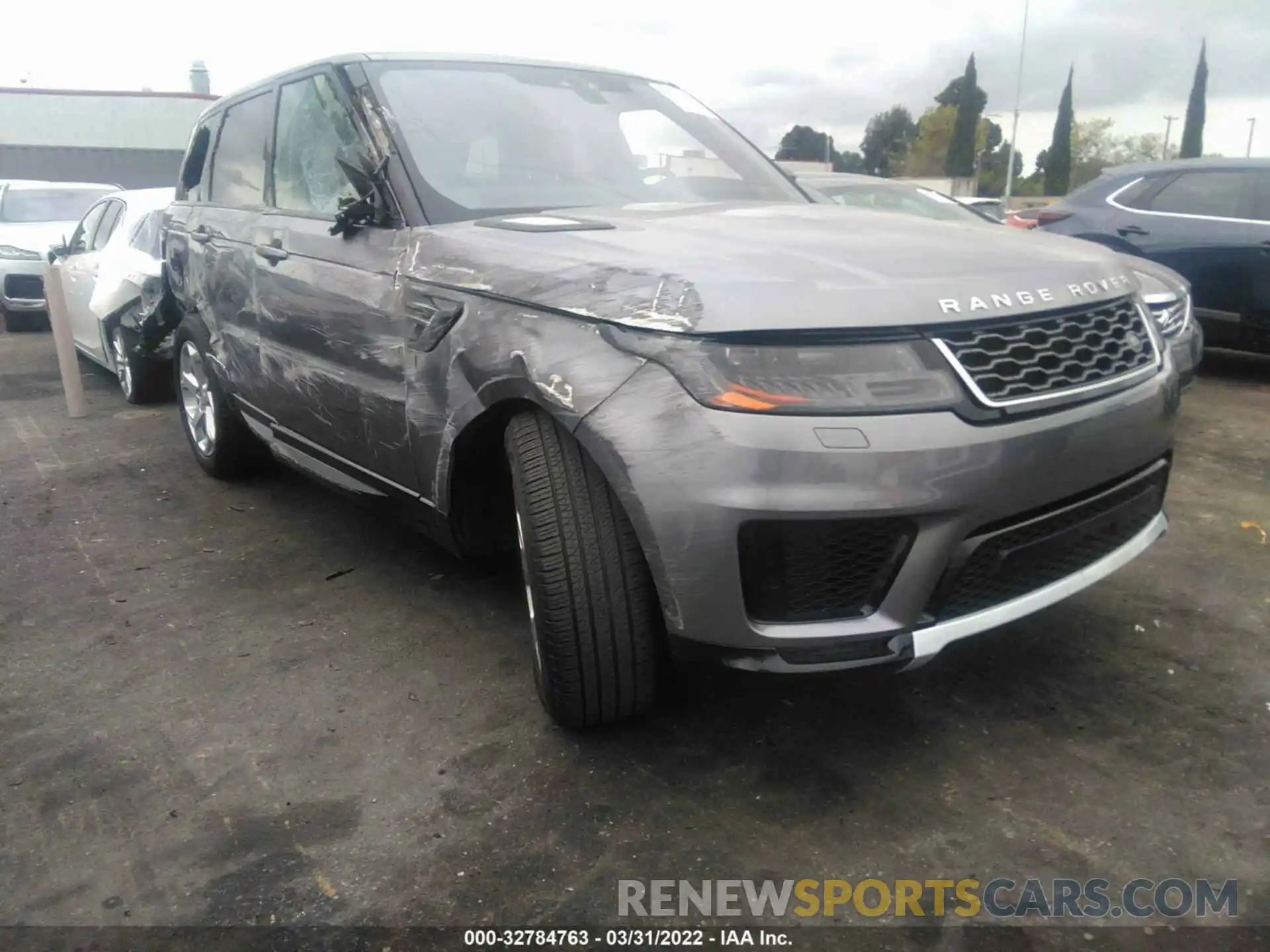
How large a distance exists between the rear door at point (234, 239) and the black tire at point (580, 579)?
181 centimetres

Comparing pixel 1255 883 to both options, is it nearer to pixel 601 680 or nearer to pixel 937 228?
Answer: pixel 601 680

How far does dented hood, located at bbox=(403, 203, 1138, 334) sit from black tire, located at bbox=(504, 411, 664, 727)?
35 cm

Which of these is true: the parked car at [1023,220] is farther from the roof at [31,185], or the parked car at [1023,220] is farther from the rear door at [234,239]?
the roof at [31,185]

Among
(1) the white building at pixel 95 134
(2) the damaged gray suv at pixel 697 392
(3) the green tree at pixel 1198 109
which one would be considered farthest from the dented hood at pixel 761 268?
(3) the green tree at pixel 1198 109

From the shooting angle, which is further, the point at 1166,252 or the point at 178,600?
the point at 1166,252

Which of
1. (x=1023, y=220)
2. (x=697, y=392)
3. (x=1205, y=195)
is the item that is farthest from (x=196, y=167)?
(x=1023, y=220)

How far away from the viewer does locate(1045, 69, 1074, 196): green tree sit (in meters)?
65.4

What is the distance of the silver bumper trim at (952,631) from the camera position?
6.62 feet

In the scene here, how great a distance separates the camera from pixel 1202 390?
647cm

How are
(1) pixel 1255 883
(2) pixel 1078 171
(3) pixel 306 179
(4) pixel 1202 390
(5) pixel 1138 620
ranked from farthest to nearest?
(2) pixel 1078 171 → (4) pixel 1202 390 → (3) pixel 306 179 → (5) pixel 1138 620 → (1) pixel 1255 883

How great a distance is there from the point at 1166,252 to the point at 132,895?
274 inches

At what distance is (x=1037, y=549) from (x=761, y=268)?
2.78 feet

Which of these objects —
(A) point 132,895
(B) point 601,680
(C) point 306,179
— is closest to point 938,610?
(B) point 601,680

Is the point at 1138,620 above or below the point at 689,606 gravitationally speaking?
below
